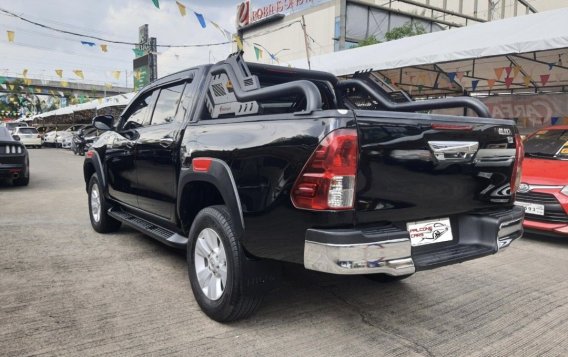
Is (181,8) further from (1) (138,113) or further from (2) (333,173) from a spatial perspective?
(2) (333,173)

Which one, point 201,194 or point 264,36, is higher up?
point 264,36

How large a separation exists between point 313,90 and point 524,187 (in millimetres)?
4158

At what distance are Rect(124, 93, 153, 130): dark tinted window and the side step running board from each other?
909mm

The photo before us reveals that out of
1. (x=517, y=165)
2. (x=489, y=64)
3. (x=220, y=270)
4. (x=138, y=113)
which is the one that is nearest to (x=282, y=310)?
(x=220, y=270)

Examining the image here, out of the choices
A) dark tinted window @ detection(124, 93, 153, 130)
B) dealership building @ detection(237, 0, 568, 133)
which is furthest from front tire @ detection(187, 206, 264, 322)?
dealership building @ detection(237, 0, 568, 133)

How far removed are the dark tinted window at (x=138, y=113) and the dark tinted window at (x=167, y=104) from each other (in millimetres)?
274

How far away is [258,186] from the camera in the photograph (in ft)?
8.48

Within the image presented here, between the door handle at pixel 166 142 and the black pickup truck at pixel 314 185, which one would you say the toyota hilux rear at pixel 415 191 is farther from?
the door handle at pixel 166 142

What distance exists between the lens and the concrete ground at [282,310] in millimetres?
2693

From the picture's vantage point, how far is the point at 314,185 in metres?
2.31

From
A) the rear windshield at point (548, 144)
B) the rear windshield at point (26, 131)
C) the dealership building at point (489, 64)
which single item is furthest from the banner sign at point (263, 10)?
the rear windshield at point (548, 144)

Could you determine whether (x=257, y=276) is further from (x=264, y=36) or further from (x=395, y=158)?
(x=264, y=36)

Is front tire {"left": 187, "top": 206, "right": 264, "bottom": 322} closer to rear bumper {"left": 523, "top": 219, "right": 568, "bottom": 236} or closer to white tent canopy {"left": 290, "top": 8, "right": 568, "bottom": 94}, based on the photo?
rear bumper {"left": 523, "top": 219, "right": 568, "bottom": 236}

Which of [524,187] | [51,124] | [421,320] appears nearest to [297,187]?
[421,320]
